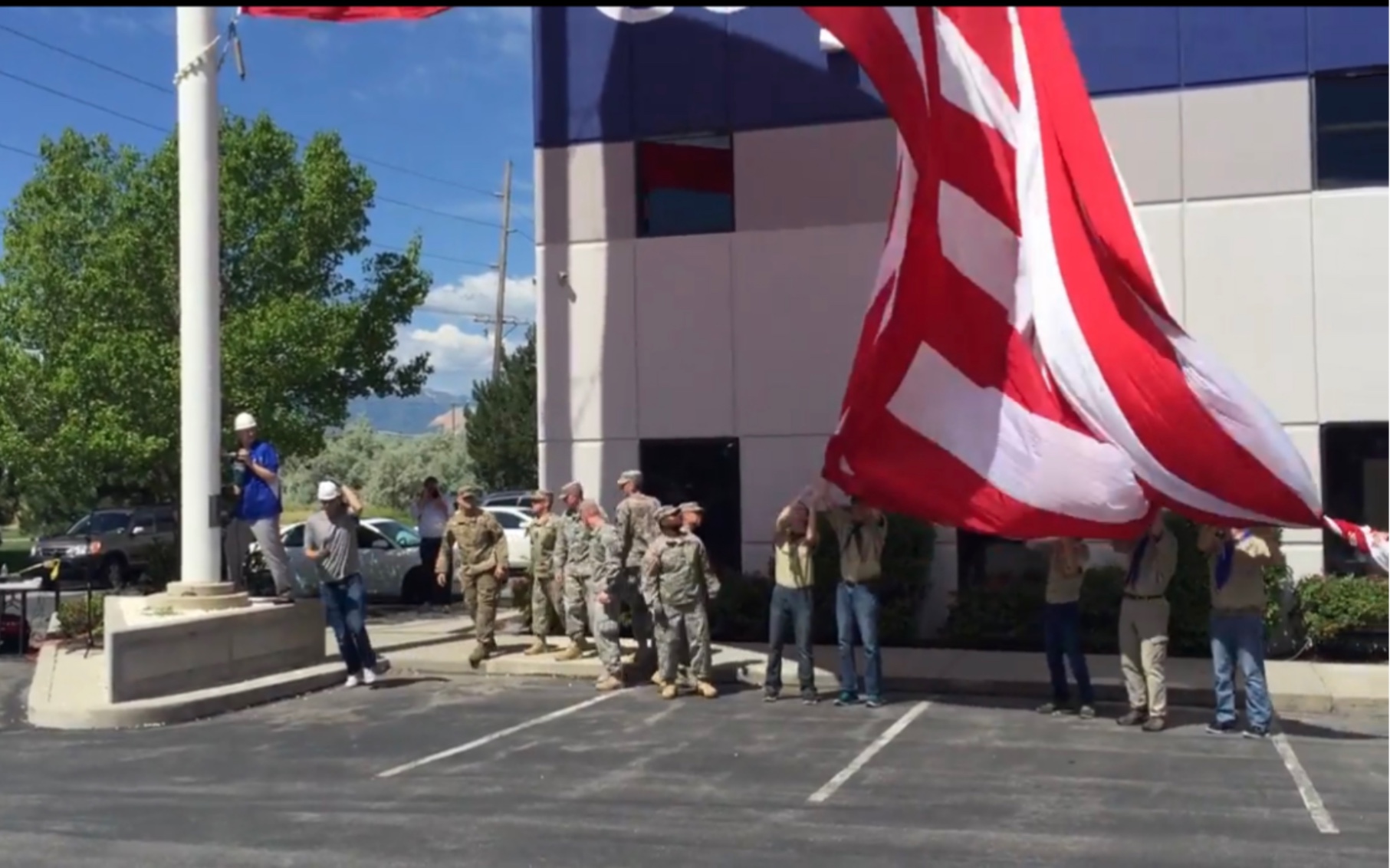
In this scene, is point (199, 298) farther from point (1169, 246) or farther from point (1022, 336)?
point (1169, 246)

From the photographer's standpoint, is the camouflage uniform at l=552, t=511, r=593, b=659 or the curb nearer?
the curb

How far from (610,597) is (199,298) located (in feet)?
15.6

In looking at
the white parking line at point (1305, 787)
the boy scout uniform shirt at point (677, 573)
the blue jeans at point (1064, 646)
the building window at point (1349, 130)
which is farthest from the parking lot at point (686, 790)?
the building window at point (1349, 130)

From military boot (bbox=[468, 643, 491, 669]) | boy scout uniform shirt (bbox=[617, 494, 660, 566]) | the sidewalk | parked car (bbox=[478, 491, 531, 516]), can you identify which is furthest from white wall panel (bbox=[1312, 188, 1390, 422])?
parked car (bbox=[478, 491, 531, 516])

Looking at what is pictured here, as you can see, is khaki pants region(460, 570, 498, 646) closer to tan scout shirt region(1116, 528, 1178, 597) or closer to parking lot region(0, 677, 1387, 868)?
parking lot region(0, 677, 1387, 868)

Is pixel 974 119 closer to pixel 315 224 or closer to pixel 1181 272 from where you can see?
pixel 1181 272

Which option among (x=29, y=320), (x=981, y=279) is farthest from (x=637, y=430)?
(x=29, y=320)

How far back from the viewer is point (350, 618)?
12406 mm

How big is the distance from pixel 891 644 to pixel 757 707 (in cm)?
325

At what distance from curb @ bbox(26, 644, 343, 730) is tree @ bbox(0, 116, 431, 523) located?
593cm

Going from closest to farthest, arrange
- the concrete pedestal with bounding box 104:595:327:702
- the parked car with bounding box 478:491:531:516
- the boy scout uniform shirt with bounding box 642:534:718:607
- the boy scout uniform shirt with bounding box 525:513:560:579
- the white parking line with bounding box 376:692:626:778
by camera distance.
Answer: the white parking line with bounding box 376:692:626:778 < the concrete pedestal with bounding box 104:595:327:702 < the boy scout uniform shirt with bounding box 642:534:718:607 < the boy scout uniform shirt with bounding box 525:513:560:579 < the parked car with bounding box 478:491:531:516

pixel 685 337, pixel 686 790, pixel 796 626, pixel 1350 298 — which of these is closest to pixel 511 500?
pixel 685 337

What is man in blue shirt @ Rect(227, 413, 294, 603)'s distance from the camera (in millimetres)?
12953

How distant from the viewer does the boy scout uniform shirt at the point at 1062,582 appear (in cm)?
1077
